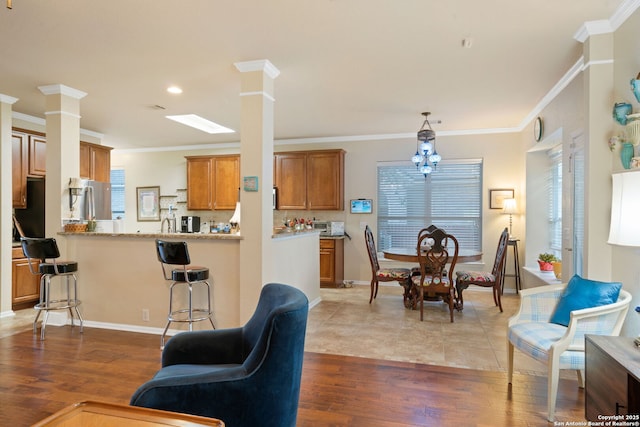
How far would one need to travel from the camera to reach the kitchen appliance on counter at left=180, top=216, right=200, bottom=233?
23.4ft

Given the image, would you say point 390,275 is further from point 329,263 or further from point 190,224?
point 190,224

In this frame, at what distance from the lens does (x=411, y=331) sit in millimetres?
4039

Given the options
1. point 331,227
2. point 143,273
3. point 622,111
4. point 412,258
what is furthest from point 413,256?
point 143,273

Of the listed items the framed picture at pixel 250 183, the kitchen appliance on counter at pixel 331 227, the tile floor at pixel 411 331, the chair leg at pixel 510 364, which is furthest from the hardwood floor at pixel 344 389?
the kitchen appliance on counter at pixel 331 227

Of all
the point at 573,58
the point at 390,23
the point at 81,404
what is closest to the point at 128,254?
the point at 81,404

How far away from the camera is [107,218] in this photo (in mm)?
4973

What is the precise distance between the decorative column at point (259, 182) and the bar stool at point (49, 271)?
1.87m

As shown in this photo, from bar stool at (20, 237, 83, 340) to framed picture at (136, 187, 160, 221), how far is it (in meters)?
3.71

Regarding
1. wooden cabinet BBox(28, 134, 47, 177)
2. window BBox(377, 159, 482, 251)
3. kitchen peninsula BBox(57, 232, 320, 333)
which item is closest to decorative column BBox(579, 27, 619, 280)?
kitchen peninsula BBox(57, 232, 320, 333)

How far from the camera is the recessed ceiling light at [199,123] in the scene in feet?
18.6

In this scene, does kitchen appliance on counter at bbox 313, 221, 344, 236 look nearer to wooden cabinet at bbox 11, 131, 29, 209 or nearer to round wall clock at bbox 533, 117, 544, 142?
round wall clock at bbox 533, 117, 544, 142

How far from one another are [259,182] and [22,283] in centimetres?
386

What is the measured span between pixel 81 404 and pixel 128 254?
2.90 metres

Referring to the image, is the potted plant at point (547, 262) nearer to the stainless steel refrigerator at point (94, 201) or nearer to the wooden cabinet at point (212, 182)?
the wooden cabinet at point (212, 182)
